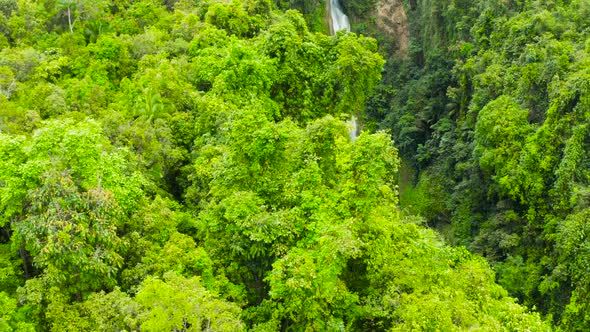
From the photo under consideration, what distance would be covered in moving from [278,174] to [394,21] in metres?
53.7

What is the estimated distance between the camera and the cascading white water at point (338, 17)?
64188mm

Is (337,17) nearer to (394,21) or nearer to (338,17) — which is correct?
(338,17)

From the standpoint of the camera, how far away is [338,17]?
6525 centimetres

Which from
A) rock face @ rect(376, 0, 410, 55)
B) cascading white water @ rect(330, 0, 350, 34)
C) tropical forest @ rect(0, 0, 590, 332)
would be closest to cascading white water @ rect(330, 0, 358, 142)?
cascading white water @ rect(330, 0, 350, 34)

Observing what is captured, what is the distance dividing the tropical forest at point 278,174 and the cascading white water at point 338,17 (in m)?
13.6

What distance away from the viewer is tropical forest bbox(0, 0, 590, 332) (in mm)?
15289

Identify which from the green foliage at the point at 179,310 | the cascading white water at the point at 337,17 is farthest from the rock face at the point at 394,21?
the green foliage at the point at 179,310

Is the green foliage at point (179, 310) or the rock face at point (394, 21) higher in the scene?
the rock face at point (394, 21)

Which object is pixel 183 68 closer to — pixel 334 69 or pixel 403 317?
pixel 334 69

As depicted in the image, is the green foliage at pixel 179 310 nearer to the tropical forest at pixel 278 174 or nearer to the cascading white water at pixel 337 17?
the tropical forest at pixel 278 174

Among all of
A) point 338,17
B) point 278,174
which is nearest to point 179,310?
point 278,174

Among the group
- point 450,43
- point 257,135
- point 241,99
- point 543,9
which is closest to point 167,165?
point 241,99

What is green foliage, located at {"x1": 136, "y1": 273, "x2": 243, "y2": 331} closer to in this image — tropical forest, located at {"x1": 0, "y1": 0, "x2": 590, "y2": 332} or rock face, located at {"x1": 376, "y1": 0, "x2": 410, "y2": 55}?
tropical forest, located at {"x1": 0, "y1": 0, "x2": 590, "y2": 332}

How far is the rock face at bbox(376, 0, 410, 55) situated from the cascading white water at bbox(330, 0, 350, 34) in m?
4.41
